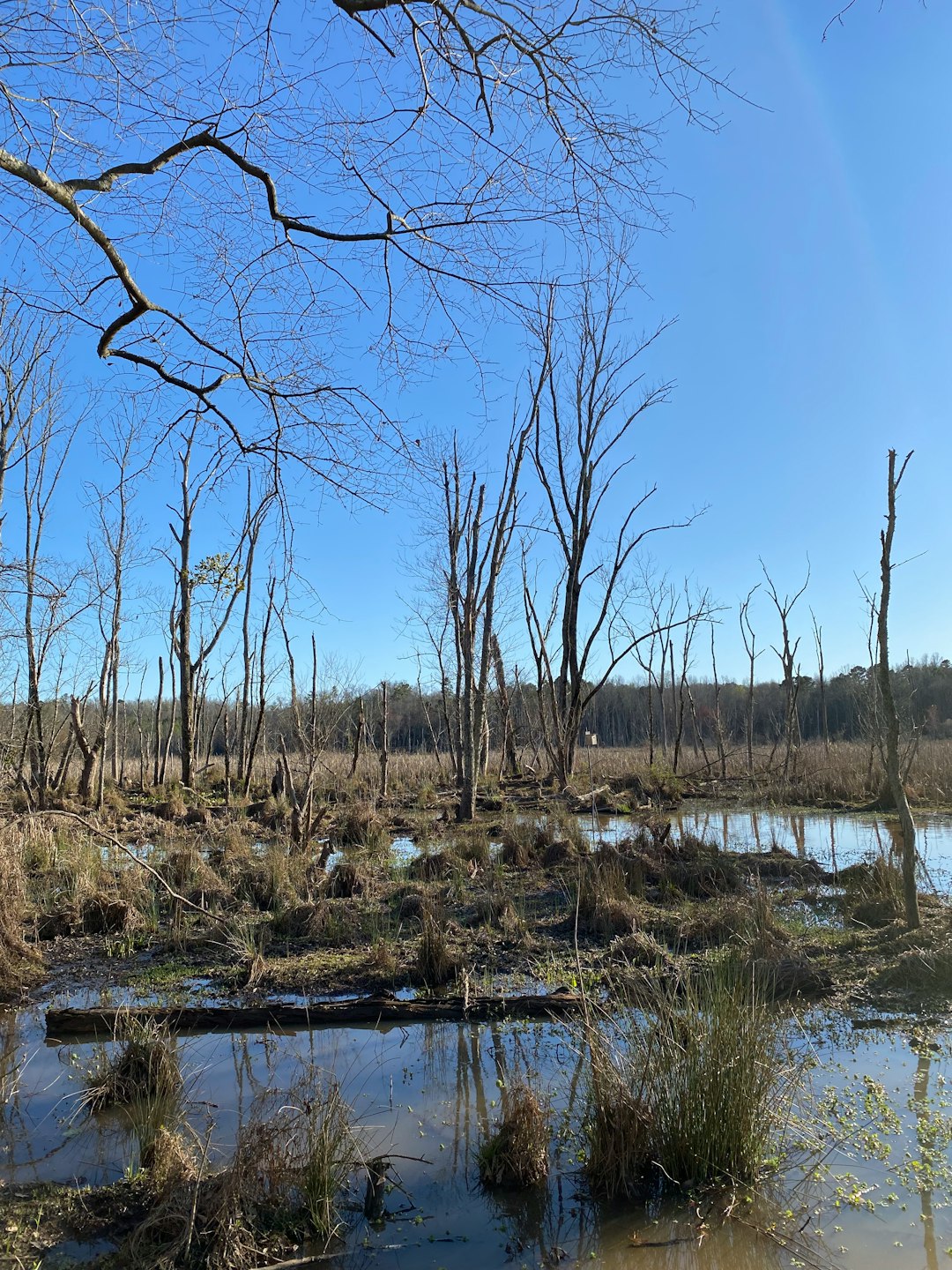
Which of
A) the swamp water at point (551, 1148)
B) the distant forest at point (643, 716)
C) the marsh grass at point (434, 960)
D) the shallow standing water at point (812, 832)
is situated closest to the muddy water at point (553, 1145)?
the swamp water at point (551, 1148)

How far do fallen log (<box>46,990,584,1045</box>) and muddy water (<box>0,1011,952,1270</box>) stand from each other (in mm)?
104

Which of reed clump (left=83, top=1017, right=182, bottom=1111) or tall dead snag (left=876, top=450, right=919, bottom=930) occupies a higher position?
tall dead snag (left=876, top=450, right=919, bottom=930)

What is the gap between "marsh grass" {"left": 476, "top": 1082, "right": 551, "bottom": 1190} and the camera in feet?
11.9

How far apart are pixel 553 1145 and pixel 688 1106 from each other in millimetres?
730

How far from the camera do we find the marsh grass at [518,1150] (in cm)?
363

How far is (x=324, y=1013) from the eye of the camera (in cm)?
573

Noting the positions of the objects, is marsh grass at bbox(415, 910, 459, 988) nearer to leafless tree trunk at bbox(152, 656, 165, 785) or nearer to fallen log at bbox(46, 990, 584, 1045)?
fallen log at bbox(46, 990, 584, 1045)

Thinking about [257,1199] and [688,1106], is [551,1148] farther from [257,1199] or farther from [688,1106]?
[257,1199]

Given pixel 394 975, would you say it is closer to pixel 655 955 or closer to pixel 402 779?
pixel 655 955

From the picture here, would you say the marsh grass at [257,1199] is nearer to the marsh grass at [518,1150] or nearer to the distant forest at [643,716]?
the marsh grass at [518,1150]

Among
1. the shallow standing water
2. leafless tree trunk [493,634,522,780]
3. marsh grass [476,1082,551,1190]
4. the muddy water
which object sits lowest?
the shallow standing water

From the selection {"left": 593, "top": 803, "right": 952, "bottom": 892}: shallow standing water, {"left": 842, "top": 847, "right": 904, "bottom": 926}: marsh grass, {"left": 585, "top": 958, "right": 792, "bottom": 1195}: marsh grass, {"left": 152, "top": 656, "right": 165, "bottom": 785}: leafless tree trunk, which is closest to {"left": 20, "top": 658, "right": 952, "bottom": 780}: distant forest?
{"left": 152, "top": 656, "right": 165, "bottom": 785}: leafless tree trunk

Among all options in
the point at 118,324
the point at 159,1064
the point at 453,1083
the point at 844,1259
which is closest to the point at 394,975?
the point at 453,1083

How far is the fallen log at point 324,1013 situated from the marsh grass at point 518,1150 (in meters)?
1.62
